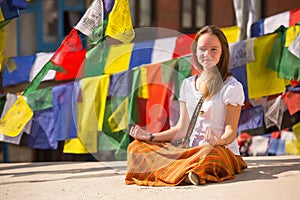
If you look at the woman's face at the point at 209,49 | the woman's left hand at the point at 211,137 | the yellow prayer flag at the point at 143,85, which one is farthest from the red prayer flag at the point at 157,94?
the woman's left hand at the point at 211,137

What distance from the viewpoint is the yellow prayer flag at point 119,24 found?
14.9 feet

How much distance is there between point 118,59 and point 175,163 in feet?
7.38

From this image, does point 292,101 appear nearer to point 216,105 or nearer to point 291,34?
point 291,34

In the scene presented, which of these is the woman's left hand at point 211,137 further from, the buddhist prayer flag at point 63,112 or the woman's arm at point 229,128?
the buddhist prayer flag at point 63,112

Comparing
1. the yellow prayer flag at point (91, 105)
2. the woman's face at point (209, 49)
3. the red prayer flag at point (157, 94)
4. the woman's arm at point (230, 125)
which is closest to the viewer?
the woman's arm at point (230, 125)

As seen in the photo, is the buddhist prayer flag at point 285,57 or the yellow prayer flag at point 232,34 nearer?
the buddhist prayer flag at point 285,57

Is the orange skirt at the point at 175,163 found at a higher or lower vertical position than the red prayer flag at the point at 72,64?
lower

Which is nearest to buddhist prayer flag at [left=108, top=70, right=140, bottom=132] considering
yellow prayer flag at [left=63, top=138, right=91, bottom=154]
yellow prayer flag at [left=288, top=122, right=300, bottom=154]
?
yellow prayer flag at [left=63, top=138, right=91, bottom=154]

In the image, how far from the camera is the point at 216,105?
396 cm

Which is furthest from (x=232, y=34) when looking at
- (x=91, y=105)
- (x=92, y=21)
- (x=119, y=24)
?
(x=92, y=21)

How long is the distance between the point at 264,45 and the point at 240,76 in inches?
14.4

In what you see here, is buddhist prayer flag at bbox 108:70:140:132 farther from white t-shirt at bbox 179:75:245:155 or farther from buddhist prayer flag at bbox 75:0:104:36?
white t-shirt at bbox 179:75:245:155

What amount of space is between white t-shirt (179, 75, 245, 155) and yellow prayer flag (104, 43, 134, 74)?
1.33 m

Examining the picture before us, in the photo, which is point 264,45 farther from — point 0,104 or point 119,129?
point 0,104
